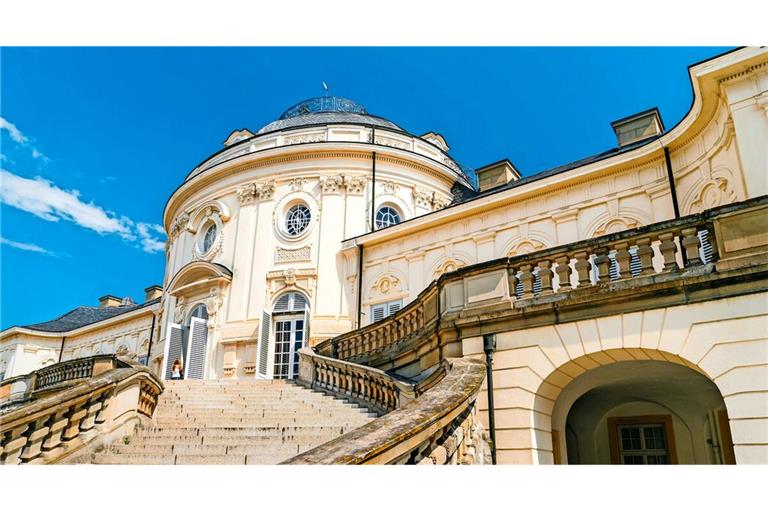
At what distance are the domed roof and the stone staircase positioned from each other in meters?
14.2

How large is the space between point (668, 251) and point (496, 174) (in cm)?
1493

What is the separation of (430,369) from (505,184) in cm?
1257

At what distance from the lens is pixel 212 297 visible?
22.5m

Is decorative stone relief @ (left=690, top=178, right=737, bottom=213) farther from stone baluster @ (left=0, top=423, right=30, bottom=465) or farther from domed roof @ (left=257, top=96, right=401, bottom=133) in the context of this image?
domed roof @ (left=257, top=96, right=401, bottom=133)

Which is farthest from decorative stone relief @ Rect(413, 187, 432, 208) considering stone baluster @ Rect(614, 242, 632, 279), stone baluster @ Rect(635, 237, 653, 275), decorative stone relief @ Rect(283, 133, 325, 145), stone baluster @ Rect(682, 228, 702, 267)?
stone baluster @ Rect(682, 228, 702, 267)

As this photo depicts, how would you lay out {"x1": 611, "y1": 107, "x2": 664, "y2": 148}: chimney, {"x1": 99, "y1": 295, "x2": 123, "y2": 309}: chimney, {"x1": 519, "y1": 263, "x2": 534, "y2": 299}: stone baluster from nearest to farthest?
{"x1": 519, "y1": 263, "x2": 534, "y2": 299}: stone baluster < {"x1": 611, "y1": 107, "x2": 664, "y2": 148}: chimney < {"x1": 99, "y1": 295, "x2": 123, "y2": 309}: chimney

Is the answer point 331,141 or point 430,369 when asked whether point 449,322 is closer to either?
point 430,369

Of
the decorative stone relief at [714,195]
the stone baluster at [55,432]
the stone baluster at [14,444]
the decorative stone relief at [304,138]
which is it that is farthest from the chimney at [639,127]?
the stone baluster at [14,444]

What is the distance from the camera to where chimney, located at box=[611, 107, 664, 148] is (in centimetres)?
1864

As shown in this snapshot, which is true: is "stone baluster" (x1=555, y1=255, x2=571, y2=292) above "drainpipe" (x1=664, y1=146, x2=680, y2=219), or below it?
below

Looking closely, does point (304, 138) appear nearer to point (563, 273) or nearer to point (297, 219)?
point (297, 219)

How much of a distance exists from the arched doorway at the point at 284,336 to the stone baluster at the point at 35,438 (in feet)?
40.5

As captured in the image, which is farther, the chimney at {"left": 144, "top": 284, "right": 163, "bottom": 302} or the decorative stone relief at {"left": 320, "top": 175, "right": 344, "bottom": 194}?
the chimney at {"left": 144, "top": 284, "right": 163, "bottom": 302}
